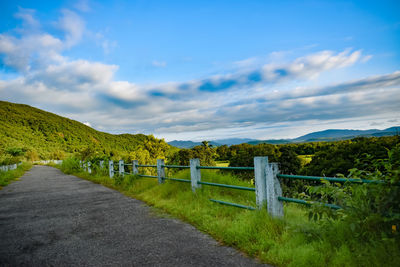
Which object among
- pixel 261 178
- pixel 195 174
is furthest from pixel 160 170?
pixel 261 178

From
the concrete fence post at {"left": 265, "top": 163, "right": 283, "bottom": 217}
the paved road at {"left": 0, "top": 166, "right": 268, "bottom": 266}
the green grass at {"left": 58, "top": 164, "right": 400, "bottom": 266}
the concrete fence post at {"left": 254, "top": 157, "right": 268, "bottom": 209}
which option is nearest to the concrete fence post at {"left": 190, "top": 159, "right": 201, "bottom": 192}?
the green grass at {"left": 58, "top": 164, "right": 400, "bottom": 266}

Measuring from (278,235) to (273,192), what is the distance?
77 cm

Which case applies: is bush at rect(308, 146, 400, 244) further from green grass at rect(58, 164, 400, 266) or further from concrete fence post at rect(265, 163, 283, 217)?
concrete fence post at rect(265, 163, 283, 217)

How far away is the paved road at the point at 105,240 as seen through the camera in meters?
3.61

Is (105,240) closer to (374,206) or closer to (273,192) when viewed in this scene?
(273,192)

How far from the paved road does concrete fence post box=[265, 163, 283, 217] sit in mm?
1070

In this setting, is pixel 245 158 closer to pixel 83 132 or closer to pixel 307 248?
pixel 307 248

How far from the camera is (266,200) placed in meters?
4.67

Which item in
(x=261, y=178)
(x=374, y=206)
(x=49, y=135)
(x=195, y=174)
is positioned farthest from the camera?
(x=49, y=135)

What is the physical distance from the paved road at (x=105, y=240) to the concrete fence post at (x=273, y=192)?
1070mm

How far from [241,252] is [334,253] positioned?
1201 millimetres

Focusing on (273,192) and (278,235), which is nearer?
(278,235)

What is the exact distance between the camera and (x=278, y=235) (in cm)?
387

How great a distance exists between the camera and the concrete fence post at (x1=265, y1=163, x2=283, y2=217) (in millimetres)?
4449
